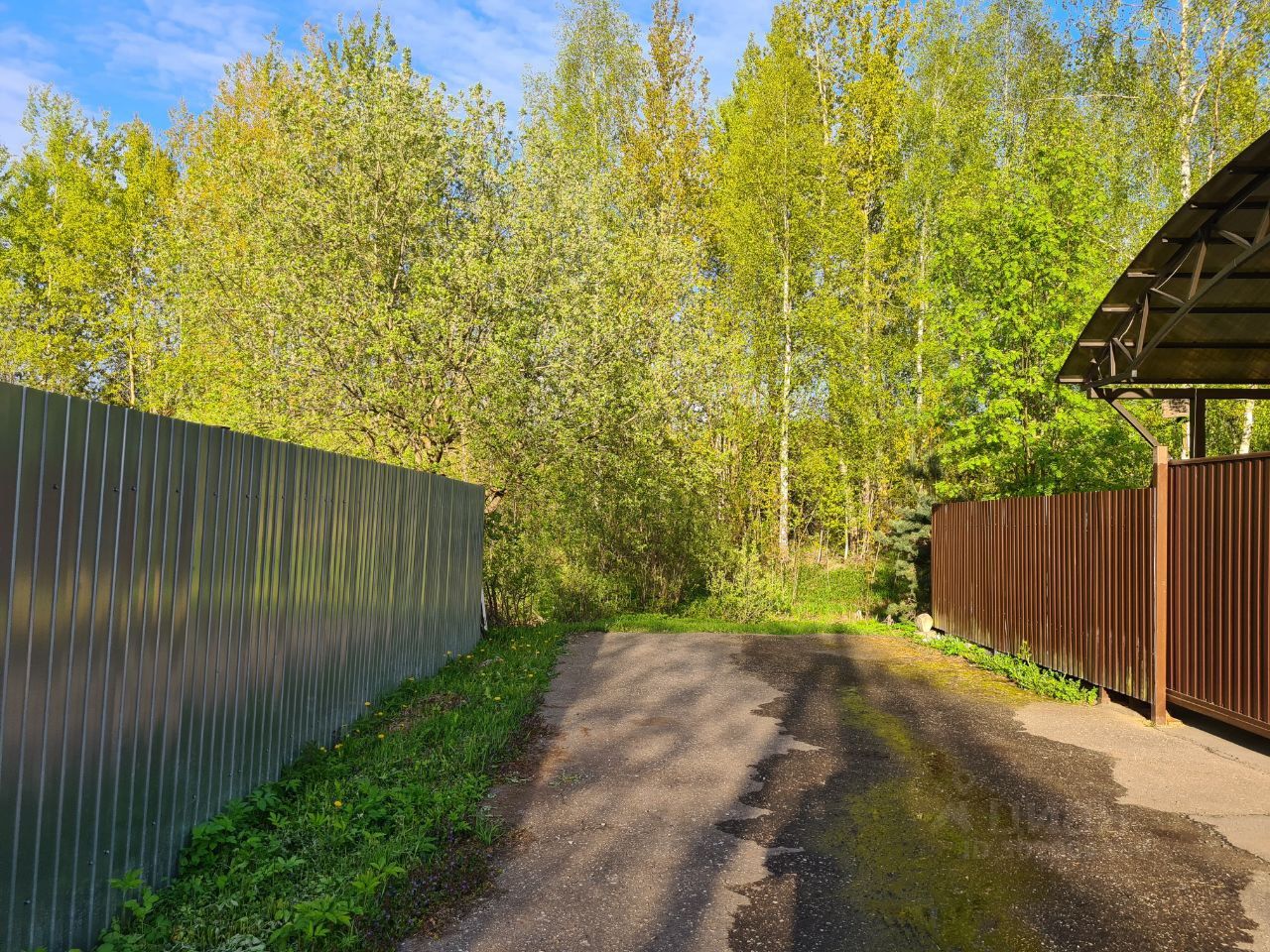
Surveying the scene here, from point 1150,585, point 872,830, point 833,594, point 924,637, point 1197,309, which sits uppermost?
point 1197,309

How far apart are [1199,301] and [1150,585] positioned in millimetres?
2387

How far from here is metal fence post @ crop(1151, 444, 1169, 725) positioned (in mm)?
7062

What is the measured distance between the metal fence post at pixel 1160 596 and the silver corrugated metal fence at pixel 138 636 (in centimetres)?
625

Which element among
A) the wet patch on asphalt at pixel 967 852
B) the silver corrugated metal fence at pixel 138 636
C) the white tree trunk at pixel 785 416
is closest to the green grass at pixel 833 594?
the white tree trunk at pixel 785 416

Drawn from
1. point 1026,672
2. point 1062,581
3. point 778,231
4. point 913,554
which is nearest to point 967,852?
point 1026,672

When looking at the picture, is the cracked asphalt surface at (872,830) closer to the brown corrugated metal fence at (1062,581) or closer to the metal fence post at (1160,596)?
the metal fence post at (1160,596)

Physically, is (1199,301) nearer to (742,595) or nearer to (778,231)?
(742,595)

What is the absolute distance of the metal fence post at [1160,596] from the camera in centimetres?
706

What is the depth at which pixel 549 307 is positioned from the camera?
12023 mm

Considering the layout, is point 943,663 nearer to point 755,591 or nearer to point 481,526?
point 755,591

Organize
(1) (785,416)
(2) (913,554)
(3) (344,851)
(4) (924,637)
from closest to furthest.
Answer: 1. (3) (344,851)
2. (4) (924,637)
3. (2) (913,554)
4. (1) (785,416)

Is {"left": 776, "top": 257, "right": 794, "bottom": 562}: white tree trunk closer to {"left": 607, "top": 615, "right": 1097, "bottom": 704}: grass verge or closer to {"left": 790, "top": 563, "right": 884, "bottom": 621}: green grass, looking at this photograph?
{"left": 790, "top": 563, "right": 884, "bottom": 621}: green grass

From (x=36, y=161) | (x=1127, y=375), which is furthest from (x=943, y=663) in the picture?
(x=36, y=161)

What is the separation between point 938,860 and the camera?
417 centimetres
